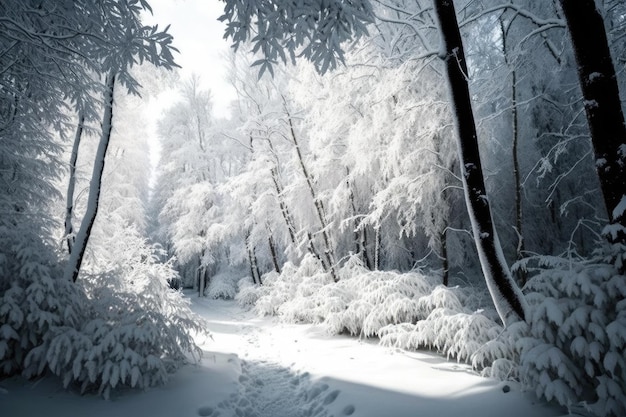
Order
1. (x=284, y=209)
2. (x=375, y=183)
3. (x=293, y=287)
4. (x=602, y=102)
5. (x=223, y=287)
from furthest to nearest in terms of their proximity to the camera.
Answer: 1. (x=223, y=287)
2. (x=284, y=209)
3. (x=293, y=287)
4. (x=375, y=183)
5. (x=602, y=102)

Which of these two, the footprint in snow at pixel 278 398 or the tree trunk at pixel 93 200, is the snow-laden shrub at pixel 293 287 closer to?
the footprint in snow at pixel 278 398

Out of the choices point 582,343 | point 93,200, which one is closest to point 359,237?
point 93,200

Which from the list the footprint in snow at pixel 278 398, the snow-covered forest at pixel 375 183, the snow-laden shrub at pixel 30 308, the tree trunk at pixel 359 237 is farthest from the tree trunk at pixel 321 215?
the snow-laden shrub at pixel 30 308

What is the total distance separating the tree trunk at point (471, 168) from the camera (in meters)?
4.08

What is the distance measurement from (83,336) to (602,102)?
21.4 ft

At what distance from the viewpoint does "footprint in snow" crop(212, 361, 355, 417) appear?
4195 millimetres

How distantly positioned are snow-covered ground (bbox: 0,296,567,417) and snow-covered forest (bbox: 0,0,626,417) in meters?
0.20

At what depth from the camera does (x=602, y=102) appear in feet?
10.9

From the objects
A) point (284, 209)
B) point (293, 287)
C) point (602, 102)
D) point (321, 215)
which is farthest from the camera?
point (284, 209)

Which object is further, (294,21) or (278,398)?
(278,398)

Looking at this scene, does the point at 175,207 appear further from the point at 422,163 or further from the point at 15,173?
the point at 422,163

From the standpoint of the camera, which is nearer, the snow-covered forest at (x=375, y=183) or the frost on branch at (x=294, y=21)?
the snow-covered forest at (x=375, y=183)

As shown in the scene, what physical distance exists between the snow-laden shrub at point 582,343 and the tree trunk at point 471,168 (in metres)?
0.61

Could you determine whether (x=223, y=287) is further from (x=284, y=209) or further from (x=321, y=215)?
(x=321, y=215)
